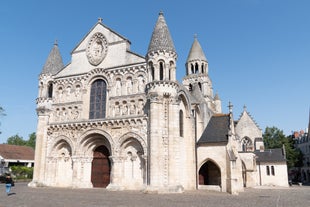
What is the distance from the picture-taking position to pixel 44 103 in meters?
28.3

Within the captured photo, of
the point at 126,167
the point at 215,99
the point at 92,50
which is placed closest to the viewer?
the point at 126,167

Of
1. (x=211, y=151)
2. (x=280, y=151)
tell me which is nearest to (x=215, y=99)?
(x=280, y=151)

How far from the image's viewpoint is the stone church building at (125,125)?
22.3 meters

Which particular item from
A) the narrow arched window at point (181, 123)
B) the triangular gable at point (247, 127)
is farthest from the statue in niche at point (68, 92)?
the triangular gable at point (247, 127)

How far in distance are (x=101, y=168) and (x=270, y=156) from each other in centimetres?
2741

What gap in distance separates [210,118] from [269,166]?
1615 centimetres

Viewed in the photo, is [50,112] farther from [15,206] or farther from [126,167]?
[15,206]

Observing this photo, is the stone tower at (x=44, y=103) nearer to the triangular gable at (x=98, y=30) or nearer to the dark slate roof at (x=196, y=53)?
the triangular gable at (x=98, y=30)

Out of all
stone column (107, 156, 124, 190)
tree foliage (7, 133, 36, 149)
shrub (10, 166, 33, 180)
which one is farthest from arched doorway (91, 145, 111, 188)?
tree foliage (7, 133, 36, 149)

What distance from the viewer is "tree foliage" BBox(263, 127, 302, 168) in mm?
52650

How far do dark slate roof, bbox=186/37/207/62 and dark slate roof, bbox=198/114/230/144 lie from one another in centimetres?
2217

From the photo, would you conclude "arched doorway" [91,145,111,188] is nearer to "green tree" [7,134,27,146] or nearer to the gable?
the gable

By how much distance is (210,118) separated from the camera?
3045cm

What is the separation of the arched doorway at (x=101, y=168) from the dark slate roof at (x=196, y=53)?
29198 millimetres
